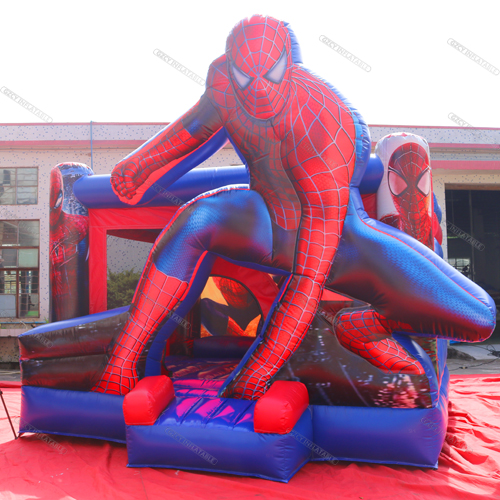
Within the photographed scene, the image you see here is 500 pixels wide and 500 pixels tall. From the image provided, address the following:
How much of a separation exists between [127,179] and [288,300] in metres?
1.18

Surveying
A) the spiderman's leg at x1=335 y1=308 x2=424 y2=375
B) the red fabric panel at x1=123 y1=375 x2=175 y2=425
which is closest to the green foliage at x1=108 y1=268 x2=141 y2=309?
the red fabric panel at x1=123 y1=375 x2=175 y2=425

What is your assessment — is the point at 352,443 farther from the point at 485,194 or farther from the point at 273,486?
the point at 485,194

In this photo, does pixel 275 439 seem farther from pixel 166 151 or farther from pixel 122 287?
pixel 122 287

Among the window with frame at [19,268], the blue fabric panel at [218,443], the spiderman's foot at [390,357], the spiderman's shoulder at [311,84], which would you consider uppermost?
the spiderman's shoulder at [311,84]

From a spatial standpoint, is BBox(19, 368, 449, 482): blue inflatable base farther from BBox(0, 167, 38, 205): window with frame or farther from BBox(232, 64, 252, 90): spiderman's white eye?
BBox(0, 167, 38, 205): window with frame

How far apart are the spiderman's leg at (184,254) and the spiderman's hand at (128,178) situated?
0.33 m

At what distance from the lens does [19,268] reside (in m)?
7.09

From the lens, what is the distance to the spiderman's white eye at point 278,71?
1.97 meters

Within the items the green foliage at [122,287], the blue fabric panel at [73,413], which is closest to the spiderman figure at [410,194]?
the blue fabric panel at [73,413]

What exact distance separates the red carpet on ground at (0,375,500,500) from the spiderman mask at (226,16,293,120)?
1.76m

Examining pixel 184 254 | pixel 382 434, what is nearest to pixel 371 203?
pixel 184 254

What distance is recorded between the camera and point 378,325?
2.04 metres

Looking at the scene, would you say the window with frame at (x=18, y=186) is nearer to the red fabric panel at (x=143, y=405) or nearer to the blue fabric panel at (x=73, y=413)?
the blue fabric panel at (x=73, y=413)

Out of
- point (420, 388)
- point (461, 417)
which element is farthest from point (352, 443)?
point (461, 417)
